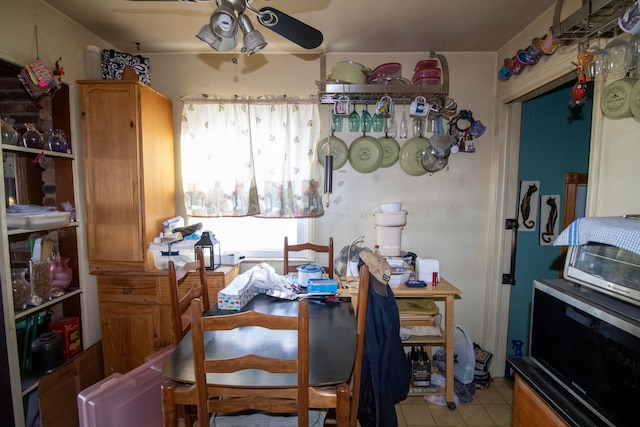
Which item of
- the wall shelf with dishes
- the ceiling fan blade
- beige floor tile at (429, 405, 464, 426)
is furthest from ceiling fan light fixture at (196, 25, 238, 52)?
beige floor tile at (429, 405, 464, 426)

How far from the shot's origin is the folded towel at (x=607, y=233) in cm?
94

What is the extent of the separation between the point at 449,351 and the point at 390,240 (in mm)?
870

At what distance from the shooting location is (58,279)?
1980mm

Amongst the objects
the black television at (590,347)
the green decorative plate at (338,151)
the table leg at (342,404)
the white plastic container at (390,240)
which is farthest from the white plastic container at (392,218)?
the table leg at (342,404)

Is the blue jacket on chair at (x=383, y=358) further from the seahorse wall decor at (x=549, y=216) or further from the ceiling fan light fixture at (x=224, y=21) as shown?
the seahorse wall decor at (x=549, y=216)

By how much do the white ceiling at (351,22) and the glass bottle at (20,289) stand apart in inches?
64.2

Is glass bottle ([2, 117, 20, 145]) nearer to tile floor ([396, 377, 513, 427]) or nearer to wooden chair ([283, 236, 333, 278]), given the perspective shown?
wooden chair ([283, 236, 333, 278])

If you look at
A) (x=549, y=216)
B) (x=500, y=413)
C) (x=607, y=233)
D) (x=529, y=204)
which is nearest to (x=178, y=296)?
(x=607, y=233)

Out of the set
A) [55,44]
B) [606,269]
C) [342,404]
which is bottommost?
[342,404]

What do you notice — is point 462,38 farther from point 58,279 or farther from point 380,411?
point 58,279

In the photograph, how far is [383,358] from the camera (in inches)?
62.7

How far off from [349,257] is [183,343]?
1250mm

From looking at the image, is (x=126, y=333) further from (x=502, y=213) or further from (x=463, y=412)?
(x=502, y=213)

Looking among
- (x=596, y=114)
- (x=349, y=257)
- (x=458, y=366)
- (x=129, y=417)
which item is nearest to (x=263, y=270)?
(x=349, y=257)
